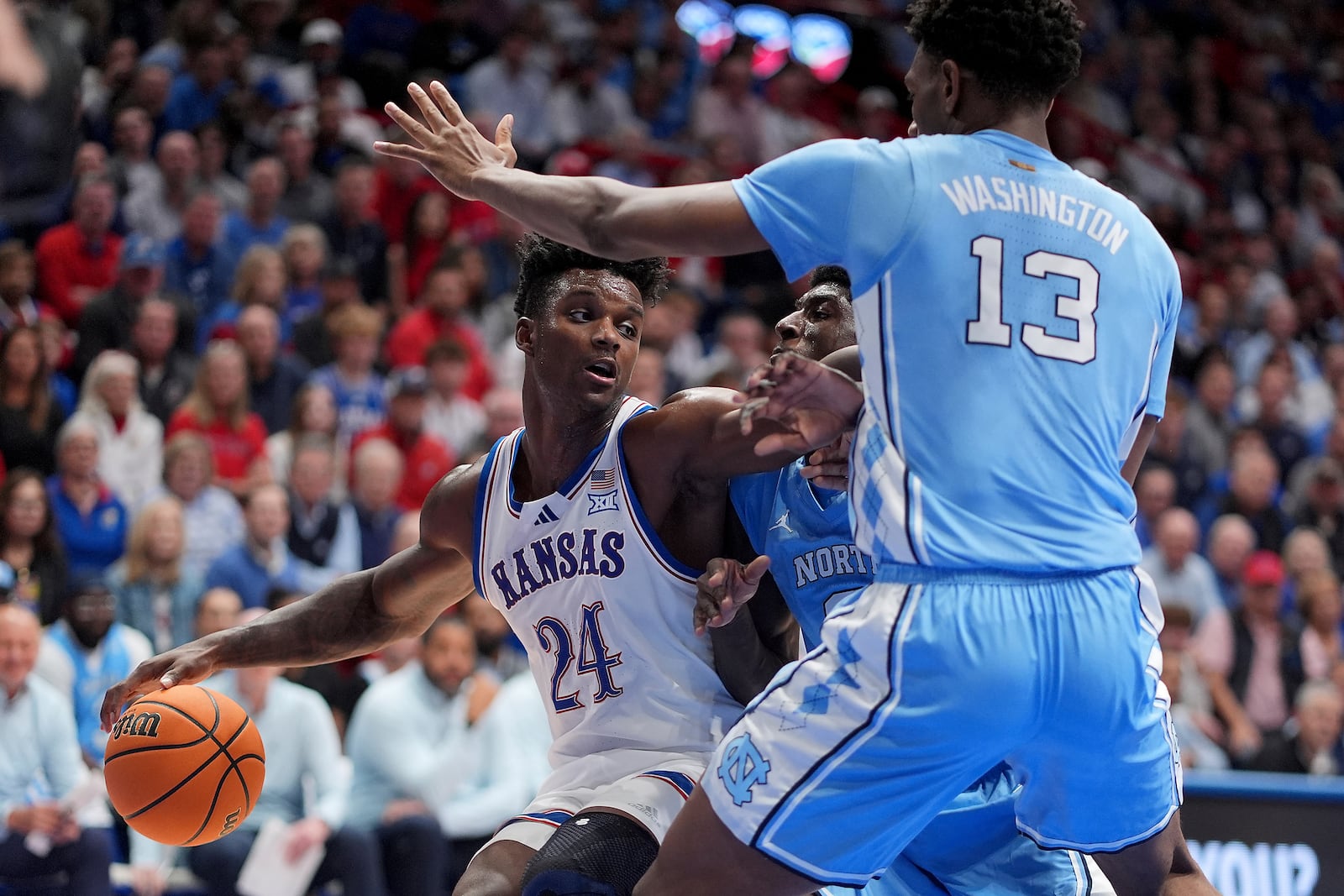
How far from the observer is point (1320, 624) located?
950 centimetres

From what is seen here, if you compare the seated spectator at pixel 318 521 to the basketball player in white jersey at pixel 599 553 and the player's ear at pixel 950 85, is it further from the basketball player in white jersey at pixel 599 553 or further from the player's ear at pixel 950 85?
the player's ear at pixel 950 85

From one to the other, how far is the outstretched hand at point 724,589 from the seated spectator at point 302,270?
657 cm

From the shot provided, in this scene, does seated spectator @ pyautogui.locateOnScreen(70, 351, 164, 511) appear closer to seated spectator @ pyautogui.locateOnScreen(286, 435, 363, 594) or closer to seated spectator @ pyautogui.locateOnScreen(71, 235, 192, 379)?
seated spectator @ pyautogui.locateOnScreen(71, 235, 192, 379)

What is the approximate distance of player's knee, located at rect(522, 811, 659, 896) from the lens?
349 cm

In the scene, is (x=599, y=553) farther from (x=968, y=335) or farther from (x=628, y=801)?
(x=968, y=335)

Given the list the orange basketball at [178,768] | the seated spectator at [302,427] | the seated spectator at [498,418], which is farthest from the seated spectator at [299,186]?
the orange basketball at [178,768]

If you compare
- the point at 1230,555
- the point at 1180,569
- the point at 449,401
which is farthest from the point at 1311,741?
the point at 449,401

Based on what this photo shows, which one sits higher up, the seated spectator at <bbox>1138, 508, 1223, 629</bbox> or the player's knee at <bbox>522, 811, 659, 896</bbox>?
the player's knee at <bbox>522, 811, 659, 896</bbox>

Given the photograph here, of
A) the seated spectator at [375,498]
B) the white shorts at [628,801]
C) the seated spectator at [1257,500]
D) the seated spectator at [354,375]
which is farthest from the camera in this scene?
the seated spectator at [1257,500]

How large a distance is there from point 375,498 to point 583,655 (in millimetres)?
4753

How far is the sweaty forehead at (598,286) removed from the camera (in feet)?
13.4

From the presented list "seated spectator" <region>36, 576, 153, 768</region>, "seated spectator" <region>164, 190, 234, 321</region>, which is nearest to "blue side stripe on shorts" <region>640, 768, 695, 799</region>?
"seated spectator" <region>36, 576, 153, 768</region>

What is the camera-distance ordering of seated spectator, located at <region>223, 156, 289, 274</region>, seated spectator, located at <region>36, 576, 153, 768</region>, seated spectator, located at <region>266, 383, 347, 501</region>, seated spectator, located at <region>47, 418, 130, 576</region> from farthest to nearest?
1. seated spectator, located at <region>223, 156, 289, 274</region>
2. seated spectator, located at <region>266, 383, 347, 501</region>
3. seated spectator, located at <region>47, 418, 130, 576</region>
4. seated spectator, located at <region>36, 576, 153, 768</region>

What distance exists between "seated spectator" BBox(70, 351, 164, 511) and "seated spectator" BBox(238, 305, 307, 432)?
67 centimetres
